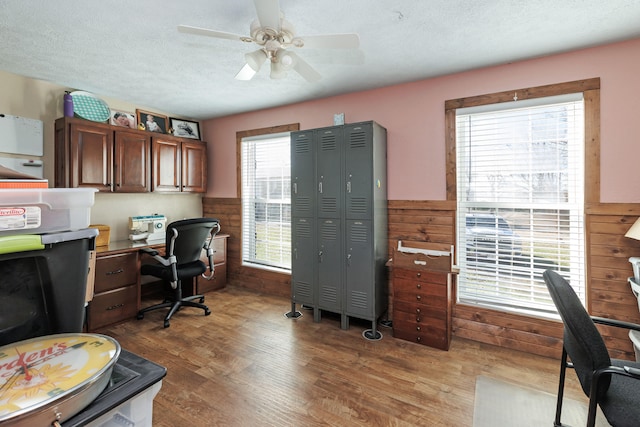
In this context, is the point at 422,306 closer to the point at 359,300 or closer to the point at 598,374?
the point at 359,300

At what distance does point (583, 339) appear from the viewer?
134cm

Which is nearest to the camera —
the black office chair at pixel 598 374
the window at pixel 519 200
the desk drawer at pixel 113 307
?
the black office chair at pixel 598 374

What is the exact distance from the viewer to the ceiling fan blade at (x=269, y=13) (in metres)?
1.52

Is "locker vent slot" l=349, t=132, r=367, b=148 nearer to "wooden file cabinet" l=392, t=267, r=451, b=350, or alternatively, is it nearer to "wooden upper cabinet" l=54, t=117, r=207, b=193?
"wooden file cabinet" l=392, t=267, r=451, b=350

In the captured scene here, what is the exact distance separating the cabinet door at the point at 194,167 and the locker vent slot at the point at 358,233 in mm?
2583

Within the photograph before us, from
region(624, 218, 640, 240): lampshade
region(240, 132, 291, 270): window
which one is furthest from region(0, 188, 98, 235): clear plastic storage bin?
region(240, 132, 291, 270): window

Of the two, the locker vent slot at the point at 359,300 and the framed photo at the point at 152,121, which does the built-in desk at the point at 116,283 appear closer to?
the framed photo at the point at 152,121

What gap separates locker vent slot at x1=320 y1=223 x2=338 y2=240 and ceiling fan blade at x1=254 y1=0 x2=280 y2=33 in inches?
71.8

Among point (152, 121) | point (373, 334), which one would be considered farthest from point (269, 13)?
point (152, 121)

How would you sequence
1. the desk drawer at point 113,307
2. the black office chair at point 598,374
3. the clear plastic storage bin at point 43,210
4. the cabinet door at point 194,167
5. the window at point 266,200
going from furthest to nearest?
the cabinet door at point 194,167, the window at point 266,200, the desk drawer at point 113,307, the black office chair at point 598,374, the clear plastic storage bin at point 43,210

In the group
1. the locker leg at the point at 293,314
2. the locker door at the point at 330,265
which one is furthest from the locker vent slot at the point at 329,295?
the locker leg at the point at 293,314

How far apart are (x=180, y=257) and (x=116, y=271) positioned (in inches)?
24.7

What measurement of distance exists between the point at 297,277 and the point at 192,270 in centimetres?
117

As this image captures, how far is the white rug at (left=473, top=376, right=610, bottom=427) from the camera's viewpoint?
1.82 meters
